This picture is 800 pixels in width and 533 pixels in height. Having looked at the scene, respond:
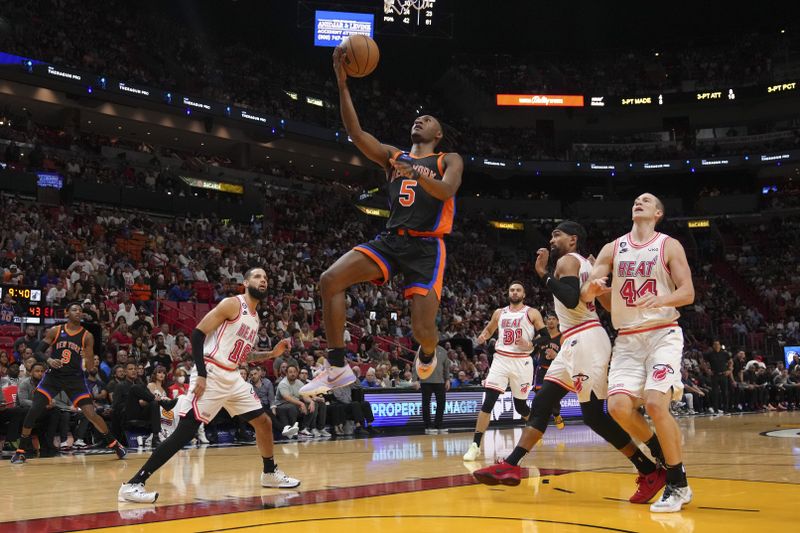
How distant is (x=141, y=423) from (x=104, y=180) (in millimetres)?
16028

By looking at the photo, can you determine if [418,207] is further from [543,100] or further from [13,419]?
[543,100]

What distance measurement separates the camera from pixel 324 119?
35.1 meters

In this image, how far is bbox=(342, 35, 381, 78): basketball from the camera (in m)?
5.62

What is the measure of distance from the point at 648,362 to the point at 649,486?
3.39ft

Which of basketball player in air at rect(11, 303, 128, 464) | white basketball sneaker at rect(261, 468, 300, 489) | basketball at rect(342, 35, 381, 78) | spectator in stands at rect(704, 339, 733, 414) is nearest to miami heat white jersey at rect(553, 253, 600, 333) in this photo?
basketball at rect(342, 35, 381, 78)

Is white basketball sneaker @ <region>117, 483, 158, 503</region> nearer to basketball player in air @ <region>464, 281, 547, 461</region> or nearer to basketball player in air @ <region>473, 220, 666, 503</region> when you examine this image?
basketball player in air @ <region>473, 220, 666, 503</region>

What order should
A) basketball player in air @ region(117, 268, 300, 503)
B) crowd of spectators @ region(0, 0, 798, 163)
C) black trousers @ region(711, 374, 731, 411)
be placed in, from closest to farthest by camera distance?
1. basketball player in air @ region(117, 268, 300, 503)
2. black trousers @ region(711, 374, 731, 411)
3. crowd of spectators @ region(0, 0, 798, 163)

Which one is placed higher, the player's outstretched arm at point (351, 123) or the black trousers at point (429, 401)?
the player's outstretched arm at point (351, 123)

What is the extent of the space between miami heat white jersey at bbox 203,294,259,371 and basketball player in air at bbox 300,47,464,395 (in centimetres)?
182

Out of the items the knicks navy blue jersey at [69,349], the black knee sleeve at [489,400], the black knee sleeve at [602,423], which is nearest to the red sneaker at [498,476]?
the black knee sleeve at [602,423]

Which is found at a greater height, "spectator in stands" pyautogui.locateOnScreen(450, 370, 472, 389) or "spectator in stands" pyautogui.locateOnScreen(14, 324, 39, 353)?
"spectator in stands" pyautogui.locateOnScreen(14, 324, 39, 353)

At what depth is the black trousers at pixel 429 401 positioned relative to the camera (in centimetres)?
1504

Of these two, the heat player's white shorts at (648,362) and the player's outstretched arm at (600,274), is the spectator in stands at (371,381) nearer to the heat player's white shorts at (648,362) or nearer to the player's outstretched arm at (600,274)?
the player's outstretched arm at (600,274)

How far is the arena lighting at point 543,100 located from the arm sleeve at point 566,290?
3656 cm
